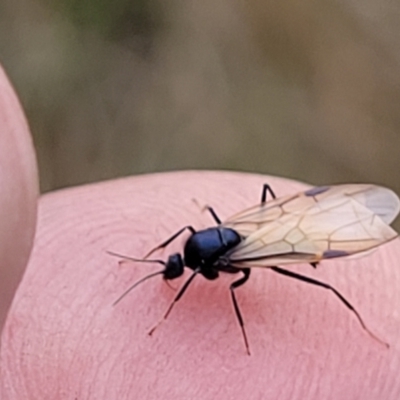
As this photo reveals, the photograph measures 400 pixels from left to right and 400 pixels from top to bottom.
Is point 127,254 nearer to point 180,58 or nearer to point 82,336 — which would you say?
point 82,336

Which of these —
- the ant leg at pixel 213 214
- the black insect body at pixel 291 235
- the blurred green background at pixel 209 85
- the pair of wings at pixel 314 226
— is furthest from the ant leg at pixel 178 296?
the blurred green background at pixel 209 85

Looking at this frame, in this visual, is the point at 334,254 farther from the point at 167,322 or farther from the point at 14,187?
the point at 14,187

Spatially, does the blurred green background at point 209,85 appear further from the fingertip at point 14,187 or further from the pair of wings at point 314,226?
the fingertip at point 14,187

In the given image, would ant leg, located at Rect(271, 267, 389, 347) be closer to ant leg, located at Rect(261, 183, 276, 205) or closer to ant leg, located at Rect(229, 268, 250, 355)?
ant leg, located at Rect(229, 268, 250, 355)

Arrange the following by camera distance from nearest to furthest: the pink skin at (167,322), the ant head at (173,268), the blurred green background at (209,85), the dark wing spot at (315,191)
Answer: the pink skin at (167,322) → the ant head at (173,268) → the dark wing spot at (315,191) → the blurred green background at (209,85)

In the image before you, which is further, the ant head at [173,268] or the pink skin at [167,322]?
the ant head at [173,268]

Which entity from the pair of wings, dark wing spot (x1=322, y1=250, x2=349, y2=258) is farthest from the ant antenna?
dark wing spot (x1=322, y1=250, x2=349, y2=258)

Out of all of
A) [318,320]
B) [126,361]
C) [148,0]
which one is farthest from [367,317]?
[148,0]
